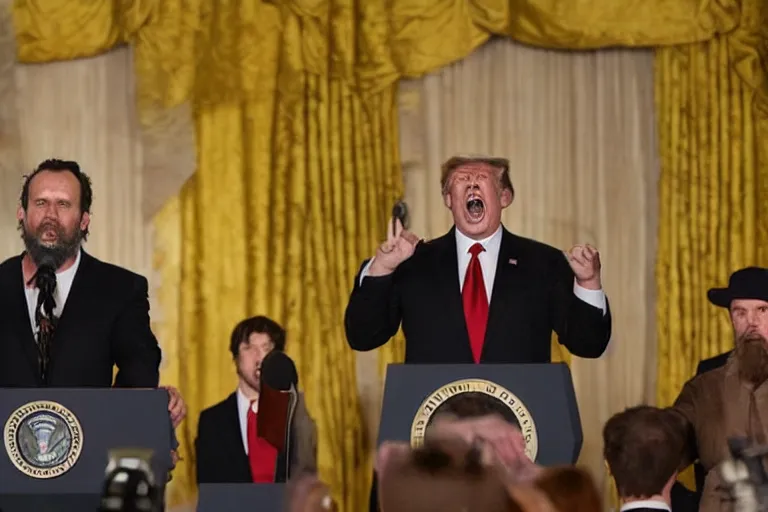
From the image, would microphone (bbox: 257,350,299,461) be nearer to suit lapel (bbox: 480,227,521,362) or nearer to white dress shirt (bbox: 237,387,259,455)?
suit lapel (bbox: 480,227,521,362)

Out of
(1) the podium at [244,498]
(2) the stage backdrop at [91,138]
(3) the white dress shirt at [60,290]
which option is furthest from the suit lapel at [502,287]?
(2) the stage backdrop at [91,138]

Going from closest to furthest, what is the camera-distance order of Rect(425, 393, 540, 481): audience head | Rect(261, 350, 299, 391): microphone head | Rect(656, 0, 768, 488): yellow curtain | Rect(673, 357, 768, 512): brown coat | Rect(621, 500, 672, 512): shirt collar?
Rect(425, 393, 540, 481): audience head, Rect(621, 500, 672, 512): shirt collar, Rect(261, 350, 299, 391): microphone head, Rect(673, 357, 768, 512): brown coat, Rect(656, 0, 768, 488): yellow curtain

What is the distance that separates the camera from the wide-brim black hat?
199 inches

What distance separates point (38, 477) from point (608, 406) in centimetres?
367

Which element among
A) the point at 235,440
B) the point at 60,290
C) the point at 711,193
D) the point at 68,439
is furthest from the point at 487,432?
the point at 711,193

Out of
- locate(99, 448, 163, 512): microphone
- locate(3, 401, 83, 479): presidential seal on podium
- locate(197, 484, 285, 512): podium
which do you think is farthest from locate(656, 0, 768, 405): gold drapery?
locate(99, 448, 163, 512): microphone

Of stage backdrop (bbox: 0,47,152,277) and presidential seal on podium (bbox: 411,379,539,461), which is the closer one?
presidential seal on podium (bbox: 411,379,539,461)

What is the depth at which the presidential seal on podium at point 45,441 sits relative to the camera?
3998 mm

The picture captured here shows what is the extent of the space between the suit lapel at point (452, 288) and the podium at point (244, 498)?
1.23 m

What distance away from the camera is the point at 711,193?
22.9 ft

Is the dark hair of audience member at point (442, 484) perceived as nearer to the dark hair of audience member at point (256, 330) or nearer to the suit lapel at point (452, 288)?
the suit lapel at point (452, 288)

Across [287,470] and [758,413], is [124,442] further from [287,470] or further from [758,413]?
[758,413]

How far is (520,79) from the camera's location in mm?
7238

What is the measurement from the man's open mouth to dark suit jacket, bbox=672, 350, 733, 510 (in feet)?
2.99
